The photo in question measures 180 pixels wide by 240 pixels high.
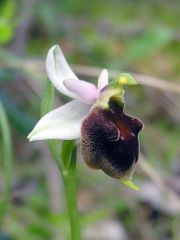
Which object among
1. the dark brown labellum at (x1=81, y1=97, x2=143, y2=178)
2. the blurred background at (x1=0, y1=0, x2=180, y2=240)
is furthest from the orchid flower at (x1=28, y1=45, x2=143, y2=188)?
the blurred background at (x1=0, y1=0, x2=180, y2=240)

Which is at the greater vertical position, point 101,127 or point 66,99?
point 101,127

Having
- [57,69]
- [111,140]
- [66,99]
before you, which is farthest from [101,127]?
[66,99]

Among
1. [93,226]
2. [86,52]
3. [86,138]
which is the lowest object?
[93,226]

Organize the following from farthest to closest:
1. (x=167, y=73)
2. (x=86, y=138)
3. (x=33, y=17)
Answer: (x=167, y=73) → (x=33, y=17) → (x=86, y=138)

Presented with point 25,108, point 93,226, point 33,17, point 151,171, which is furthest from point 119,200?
point 33,17

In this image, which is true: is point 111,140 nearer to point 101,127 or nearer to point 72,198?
point 101,127

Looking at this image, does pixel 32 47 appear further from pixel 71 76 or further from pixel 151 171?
pixel 71 76
